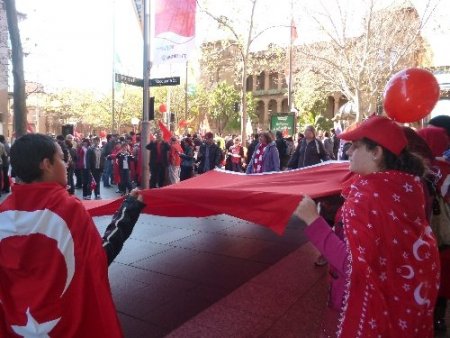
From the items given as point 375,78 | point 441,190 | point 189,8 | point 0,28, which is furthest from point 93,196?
point 375,78

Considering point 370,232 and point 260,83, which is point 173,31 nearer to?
point 370,232

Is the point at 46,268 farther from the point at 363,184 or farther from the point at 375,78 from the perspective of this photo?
the point at 375,78

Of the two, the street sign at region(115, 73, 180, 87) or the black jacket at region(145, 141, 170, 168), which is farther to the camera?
the black jacket at region(145, 141, 170, 168)

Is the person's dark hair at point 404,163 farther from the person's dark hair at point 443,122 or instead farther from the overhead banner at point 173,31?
the overhead banner at point 173,31

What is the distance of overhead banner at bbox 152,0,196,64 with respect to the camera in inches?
435

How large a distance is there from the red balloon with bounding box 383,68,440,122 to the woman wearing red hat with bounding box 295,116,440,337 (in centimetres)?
106

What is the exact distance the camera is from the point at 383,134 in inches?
70.9

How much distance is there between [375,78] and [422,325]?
2474 cm

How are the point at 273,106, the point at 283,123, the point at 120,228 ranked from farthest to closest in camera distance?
the point at 273,106, the point at 283,123, the point at 120,228

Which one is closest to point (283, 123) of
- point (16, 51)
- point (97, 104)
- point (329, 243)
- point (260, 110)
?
point (16, 51)

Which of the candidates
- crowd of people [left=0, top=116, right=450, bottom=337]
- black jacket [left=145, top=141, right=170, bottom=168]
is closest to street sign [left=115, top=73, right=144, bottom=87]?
black jacket [left=145, top=141, right=170, bottom=168]

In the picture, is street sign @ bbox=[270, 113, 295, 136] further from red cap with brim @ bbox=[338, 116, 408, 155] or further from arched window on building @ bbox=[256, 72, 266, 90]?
arched window on building @ bbox=[256, 72, 266, 90]

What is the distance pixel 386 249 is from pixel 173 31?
1050 cm

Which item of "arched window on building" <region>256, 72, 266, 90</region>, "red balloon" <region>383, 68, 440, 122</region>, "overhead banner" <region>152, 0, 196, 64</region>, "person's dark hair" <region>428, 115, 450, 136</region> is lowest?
"person's dark hair" <region>428, 115, 450, 136</region>
